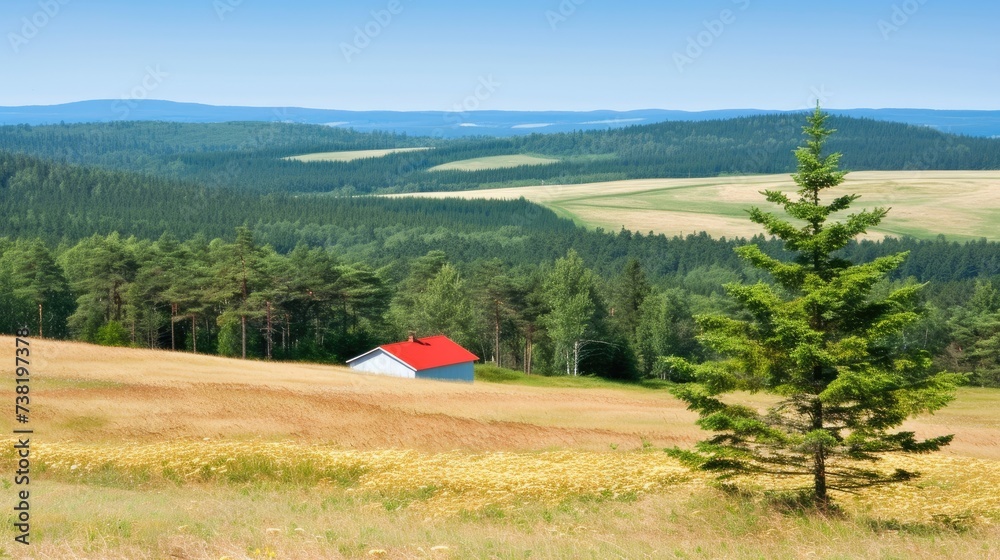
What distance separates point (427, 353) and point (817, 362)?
50797 mm

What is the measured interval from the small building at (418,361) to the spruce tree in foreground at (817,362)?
46.5 metres

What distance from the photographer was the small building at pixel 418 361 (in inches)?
2584

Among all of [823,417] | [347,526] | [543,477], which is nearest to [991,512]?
[823,417]

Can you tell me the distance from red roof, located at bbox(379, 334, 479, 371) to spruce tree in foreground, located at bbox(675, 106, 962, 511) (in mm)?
46775

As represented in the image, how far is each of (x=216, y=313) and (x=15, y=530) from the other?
219 feet

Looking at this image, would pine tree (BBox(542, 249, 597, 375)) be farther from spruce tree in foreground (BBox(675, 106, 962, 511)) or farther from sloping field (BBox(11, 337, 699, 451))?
spruce tree in foreground (BBox(675, 106, 962, 511))

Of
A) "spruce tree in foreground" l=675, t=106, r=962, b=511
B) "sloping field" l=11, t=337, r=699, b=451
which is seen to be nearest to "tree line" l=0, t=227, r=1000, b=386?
"sloping field" l=11, t=337, r=699, b=451

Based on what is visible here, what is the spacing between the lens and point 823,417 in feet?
63.1

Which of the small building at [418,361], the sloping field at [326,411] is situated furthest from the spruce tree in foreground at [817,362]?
the small building at [418,361]

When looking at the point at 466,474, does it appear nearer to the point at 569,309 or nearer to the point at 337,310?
the point at 569,309

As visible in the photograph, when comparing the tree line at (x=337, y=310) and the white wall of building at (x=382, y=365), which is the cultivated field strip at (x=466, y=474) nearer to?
the white wall of building at (x=382, y=365)

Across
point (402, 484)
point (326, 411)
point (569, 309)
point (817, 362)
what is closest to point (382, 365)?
point (569, 309)

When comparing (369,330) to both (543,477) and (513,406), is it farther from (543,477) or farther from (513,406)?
(543,477)

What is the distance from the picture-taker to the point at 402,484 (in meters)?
23.9
